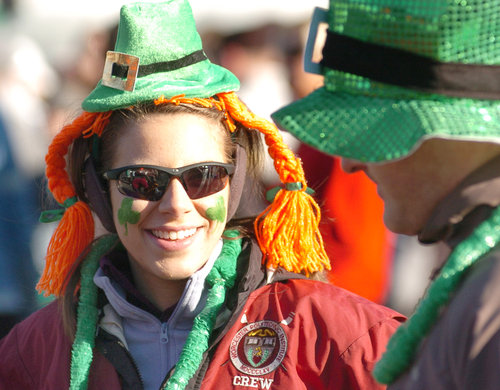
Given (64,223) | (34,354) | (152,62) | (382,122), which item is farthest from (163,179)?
(382,122)

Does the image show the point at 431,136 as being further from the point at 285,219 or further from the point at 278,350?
the point at 285,219

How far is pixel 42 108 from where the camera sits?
5844 millimetres

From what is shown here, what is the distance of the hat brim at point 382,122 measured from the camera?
1346 mm

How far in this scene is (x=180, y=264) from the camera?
101 inches

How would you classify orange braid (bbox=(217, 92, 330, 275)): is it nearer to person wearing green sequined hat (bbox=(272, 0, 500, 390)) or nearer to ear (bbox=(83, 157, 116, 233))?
ear (bbox=(83, 157, 116, 233))

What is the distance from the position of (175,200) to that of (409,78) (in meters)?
1.24

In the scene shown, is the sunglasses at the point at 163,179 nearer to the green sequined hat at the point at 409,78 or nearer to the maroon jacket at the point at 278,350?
the maroon jacket at the point at 278,350

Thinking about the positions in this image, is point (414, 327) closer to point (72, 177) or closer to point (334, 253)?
point (72, 177)

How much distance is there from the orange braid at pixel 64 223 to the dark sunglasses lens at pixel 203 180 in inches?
19.4

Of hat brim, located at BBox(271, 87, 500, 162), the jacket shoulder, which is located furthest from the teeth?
hat brim, located at BBox(271, 87, 500, 162)

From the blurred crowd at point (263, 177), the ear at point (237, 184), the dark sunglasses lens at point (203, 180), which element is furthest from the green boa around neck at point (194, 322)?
the blurred crowd at point (263, 177)

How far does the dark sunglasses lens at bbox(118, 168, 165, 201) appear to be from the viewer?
2.52 m

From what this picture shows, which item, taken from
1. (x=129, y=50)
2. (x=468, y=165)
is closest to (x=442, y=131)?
(x=468, y=165)

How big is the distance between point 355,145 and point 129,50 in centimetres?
137
